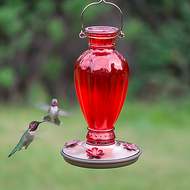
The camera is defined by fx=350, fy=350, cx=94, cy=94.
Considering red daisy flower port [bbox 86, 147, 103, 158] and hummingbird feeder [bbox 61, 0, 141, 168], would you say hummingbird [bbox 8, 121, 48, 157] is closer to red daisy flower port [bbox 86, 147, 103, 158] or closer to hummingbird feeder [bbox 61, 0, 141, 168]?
hummingbird feeder [bbox 61, 0, 141, 168]

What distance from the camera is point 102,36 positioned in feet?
6.15

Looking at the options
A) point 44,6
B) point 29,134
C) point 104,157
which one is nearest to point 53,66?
point 44,6

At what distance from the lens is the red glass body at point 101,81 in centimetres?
184

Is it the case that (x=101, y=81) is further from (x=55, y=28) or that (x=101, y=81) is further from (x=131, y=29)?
(x=131, y=29)

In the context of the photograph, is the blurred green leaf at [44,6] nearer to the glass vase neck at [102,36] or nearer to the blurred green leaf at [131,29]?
the blurred green leaf at [131,29]

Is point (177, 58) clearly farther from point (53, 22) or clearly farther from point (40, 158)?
point (40, 158)

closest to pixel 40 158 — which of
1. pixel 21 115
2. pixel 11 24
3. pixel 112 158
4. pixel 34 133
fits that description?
pixel 21 115

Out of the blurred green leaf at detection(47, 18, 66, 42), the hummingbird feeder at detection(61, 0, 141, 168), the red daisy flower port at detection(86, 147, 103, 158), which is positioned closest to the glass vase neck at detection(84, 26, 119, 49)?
the hummingbird feeder at detection(61, 0, 141, 168)

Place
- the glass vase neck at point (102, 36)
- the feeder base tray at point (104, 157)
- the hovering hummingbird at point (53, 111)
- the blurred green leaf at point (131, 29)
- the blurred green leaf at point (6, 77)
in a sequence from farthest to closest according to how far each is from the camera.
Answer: the blurred green leaf at point (131, 29), the blurred green leaf at point (6, 77), the hovering hummingbird at point (53, 111), the glass vase neck at point (102, 36), the feeder base tray at point (104, 157)

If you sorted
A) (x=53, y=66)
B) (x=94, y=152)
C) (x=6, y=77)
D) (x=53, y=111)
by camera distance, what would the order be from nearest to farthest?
1. (x=94, y=152)
2. (x=53, y=111)
3. (x=6, y=77)
4. (x=53, y=66)

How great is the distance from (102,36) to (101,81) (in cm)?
25

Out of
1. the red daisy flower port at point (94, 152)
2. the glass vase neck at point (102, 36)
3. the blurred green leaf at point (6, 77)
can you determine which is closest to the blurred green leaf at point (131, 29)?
the blurred green leaf at point (6, 77)

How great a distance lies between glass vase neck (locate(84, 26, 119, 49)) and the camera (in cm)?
186

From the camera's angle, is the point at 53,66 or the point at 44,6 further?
the point at 53,66
